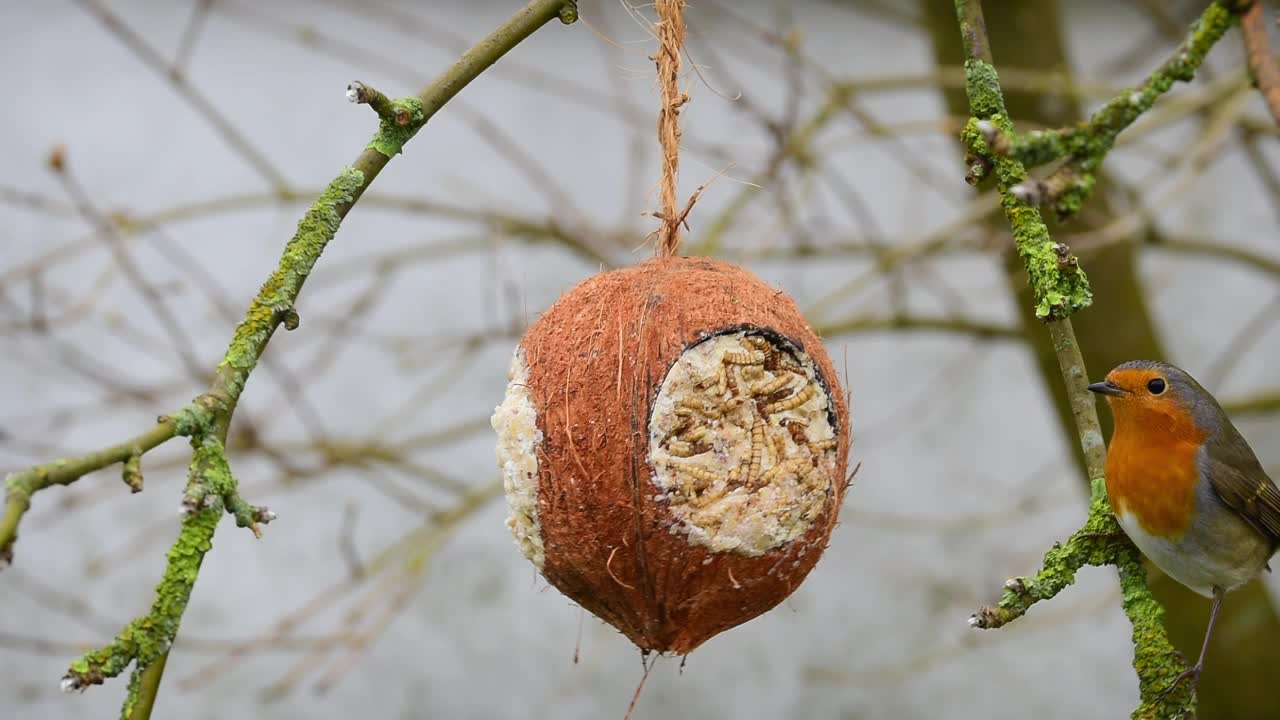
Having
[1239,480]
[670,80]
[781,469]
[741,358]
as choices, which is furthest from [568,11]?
[1239,480]

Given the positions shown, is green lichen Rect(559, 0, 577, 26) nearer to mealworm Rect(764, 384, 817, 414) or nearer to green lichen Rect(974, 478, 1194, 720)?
mealworm Rect(764, 384, 817, 414)

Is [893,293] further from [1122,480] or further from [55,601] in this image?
[55,601]

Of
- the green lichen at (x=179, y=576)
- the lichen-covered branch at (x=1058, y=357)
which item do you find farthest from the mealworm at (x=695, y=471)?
the green lichen at (x=179, y=576)

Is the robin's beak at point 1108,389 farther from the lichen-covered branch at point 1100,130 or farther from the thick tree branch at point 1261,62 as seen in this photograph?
the thick tree branch at point 1261,62

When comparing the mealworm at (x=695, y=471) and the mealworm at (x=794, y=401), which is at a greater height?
the mealworm at (x=794, y=401)

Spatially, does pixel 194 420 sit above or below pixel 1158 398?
below

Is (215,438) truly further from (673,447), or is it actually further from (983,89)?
(983,89)

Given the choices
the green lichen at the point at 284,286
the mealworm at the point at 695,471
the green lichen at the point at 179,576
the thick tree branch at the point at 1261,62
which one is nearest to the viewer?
the thick tree branch at the point at 1261,62
